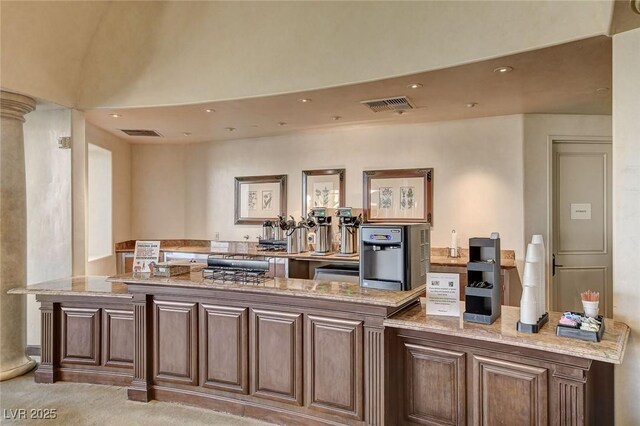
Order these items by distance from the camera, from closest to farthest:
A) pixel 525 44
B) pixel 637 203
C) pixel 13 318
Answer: pixel 637 203, pixel 525 44, pixel 13 318

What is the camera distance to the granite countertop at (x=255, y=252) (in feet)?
15.1

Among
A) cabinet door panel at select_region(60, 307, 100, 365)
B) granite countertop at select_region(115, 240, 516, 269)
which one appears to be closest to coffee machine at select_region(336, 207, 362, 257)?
granite countertop at select_region(115, 240, 516, 269)

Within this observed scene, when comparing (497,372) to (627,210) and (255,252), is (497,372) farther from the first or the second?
(255,252)

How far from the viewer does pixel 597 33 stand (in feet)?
8.23

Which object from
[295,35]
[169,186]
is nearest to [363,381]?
[295,35]

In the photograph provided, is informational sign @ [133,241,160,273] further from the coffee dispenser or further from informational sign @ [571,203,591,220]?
informational sign @ [571,203,591,220]

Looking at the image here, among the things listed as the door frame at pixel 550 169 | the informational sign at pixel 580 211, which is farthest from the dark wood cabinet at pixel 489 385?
the informational sign at pixel 580 211

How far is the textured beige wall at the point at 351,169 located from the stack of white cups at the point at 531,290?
9.25 feet

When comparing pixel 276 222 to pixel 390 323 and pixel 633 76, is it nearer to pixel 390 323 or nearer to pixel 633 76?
pixel 390 323

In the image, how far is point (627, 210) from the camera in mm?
2340

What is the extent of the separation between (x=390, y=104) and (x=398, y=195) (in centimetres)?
153

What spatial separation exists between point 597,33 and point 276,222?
14.3ft

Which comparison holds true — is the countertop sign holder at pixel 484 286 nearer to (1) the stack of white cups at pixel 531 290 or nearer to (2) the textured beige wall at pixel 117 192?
(1) the stack of white cups at pixel 531 290

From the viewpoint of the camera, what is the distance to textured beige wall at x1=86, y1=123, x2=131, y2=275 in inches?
218
